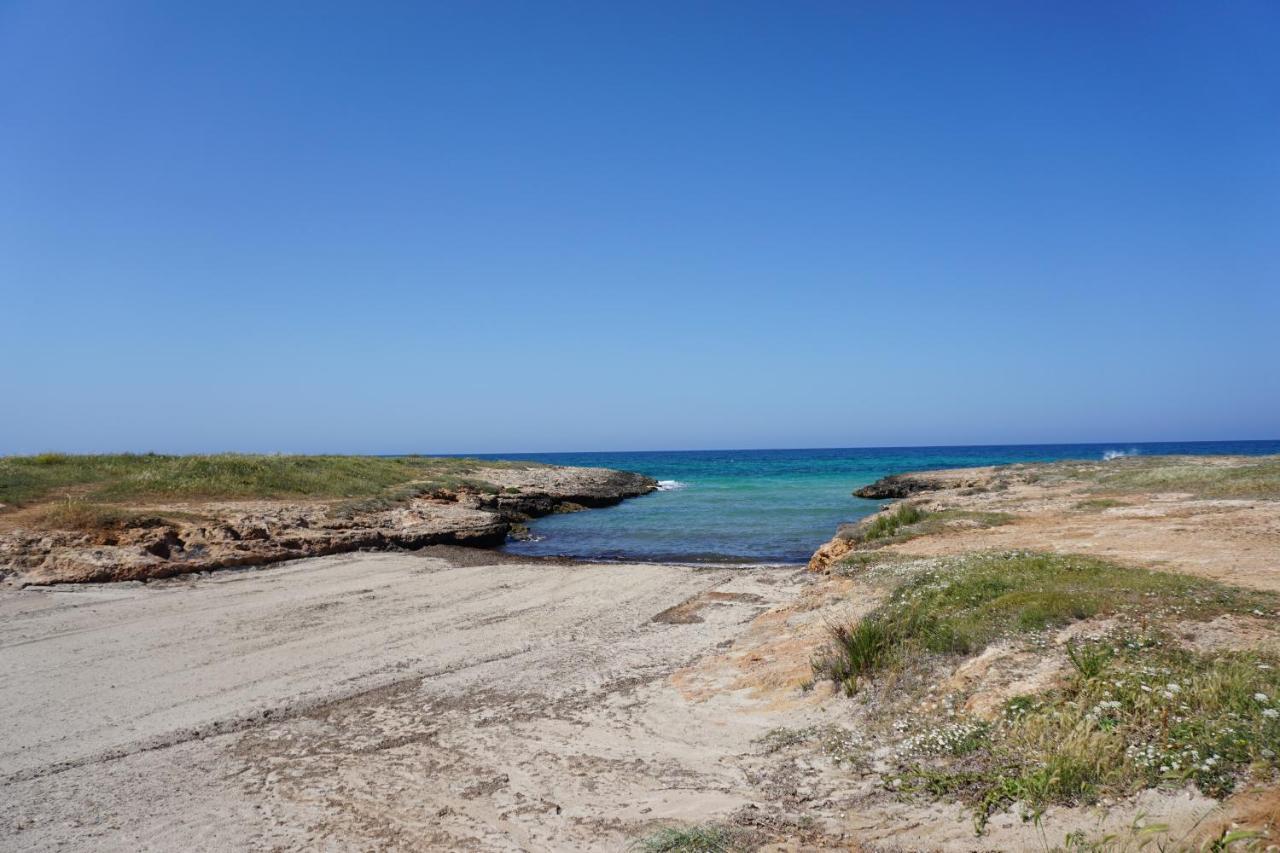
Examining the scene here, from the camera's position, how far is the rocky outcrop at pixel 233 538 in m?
17.0

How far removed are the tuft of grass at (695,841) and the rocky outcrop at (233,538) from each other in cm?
1673

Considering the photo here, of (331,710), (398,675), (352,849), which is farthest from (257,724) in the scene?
(352,849)

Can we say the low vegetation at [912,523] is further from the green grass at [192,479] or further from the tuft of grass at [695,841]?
the green grass at [192,479]

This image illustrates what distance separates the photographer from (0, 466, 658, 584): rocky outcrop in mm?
16953

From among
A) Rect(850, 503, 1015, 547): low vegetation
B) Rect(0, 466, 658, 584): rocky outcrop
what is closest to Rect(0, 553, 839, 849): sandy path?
Rect(0, 466, 658, 584): rocky outcrop

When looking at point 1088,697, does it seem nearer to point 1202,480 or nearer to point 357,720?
point 357,720

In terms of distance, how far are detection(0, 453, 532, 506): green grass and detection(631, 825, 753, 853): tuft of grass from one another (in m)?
23.8

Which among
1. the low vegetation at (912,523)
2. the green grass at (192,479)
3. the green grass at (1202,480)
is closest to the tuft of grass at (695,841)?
the low vegetation at (912,523)

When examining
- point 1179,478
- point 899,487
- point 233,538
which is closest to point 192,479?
point 233,538

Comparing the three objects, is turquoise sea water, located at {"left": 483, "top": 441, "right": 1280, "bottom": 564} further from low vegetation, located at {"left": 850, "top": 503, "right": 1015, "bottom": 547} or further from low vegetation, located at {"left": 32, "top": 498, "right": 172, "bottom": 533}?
low vegetation, located at {"left": 32, "top": 498, "right": 172, "bottom": 533}

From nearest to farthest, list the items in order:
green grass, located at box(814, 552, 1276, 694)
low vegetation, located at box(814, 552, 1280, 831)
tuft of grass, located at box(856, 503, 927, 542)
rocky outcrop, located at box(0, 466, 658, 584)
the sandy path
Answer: low vegetation, located at box(814, 552, 1280, 831), the sandy path, green grass, located at box(814, 552, 1276, 694), rocky outcrop, located at box(0, 466, 658, 584), tuft of grass, located at box(856, 503, 927, 542)

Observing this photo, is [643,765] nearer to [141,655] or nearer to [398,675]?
[398,675]

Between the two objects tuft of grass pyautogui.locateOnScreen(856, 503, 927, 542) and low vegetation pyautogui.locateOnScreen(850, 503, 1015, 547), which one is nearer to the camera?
low vegetation pyautogui.locateOnScreen(850, 503, 1015, 547)

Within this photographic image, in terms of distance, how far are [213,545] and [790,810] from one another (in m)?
18.6
